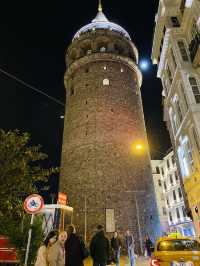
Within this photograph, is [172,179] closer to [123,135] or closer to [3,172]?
[123,135]

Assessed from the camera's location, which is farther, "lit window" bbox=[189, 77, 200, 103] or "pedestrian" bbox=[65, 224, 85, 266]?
"lit window" bbox=[189, 77, 200, 103]

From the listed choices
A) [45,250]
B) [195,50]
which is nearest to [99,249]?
[45,250]

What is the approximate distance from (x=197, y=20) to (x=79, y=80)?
45.9 feet

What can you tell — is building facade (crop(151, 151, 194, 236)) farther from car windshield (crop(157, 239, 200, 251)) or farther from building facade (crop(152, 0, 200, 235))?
car windshield (crop(157, 239, 200, 251))

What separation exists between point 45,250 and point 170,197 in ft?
129

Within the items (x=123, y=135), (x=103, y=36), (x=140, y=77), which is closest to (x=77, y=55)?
(x=103, y=36)

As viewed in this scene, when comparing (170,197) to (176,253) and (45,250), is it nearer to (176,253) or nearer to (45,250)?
(176,253)

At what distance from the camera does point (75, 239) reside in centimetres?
555

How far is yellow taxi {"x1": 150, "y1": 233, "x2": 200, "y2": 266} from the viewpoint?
5.56 m

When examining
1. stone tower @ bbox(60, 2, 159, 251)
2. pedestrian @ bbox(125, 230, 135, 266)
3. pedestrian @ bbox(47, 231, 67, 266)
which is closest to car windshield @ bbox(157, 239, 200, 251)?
Result: pedestrian @ bbox(47, 231, 67, 266)

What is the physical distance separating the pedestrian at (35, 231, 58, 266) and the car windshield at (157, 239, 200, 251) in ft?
9.17

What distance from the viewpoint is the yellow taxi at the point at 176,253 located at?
5559 millimetres

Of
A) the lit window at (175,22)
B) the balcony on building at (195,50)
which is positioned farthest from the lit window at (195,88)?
the lit window at (175,22)

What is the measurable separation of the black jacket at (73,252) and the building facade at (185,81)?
30.6ft
